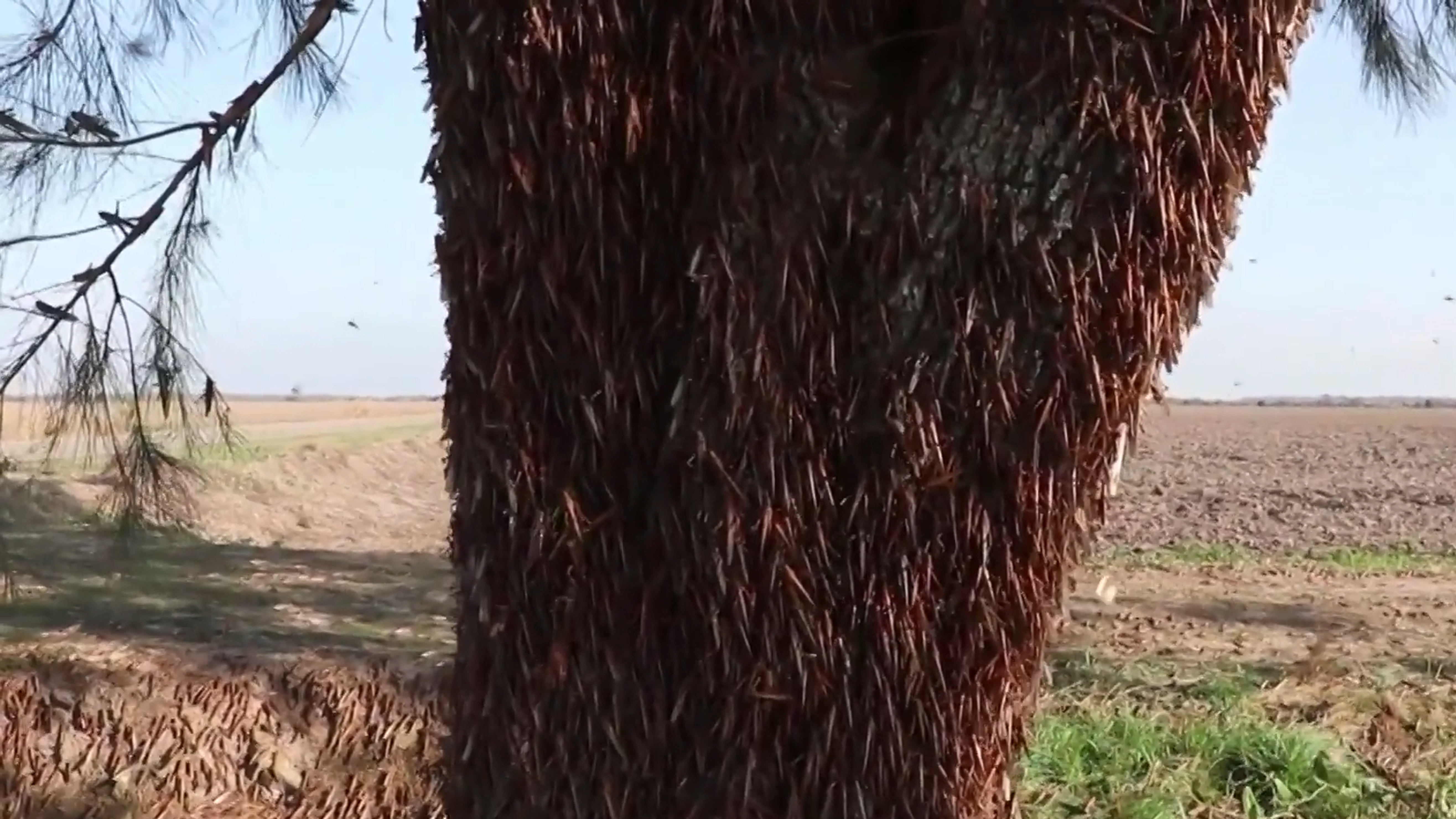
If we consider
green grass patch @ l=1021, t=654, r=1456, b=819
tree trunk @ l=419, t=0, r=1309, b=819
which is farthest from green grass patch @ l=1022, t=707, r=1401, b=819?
tree trunk @ l=419, t=0, r=1309, b=819

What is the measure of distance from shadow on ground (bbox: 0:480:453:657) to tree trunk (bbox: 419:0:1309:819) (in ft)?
7.98

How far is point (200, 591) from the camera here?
5.65 m

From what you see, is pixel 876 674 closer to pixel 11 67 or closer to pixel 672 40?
pixel 672 40

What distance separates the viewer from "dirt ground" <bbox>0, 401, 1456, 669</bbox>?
4.72m

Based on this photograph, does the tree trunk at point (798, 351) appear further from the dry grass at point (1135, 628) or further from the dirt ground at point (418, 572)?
the dry grass at point (1135, 628)

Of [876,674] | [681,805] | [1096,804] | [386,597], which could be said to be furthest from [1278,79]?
[386,597]

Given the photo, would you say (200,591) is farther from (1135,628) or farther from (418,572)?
(1135,628)

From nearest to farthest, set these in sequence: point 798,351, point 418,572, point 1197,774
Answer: point 798,351 → point 1197,774 → point 418,572

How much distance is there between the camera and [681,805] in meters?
1.51

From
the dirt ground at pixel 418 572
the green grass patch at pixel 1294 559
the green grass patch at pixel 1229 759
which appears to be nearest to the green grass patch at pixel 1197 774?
the green grass patch at pixel 1229 759

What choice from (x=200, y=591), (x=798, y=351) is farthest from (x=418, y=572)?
(x=798, y=351)

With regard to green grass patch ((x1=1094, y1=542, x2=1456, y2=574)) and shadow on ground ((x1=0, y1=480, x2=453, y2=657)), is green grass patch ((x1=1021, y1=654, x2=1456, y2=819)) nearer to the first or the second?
shadow on ground ((x1=0, y1=480, x2=453, y2=657))

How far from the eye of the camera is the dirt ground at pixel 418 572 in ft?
15.5

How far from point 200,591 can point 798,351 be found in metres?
4.96
